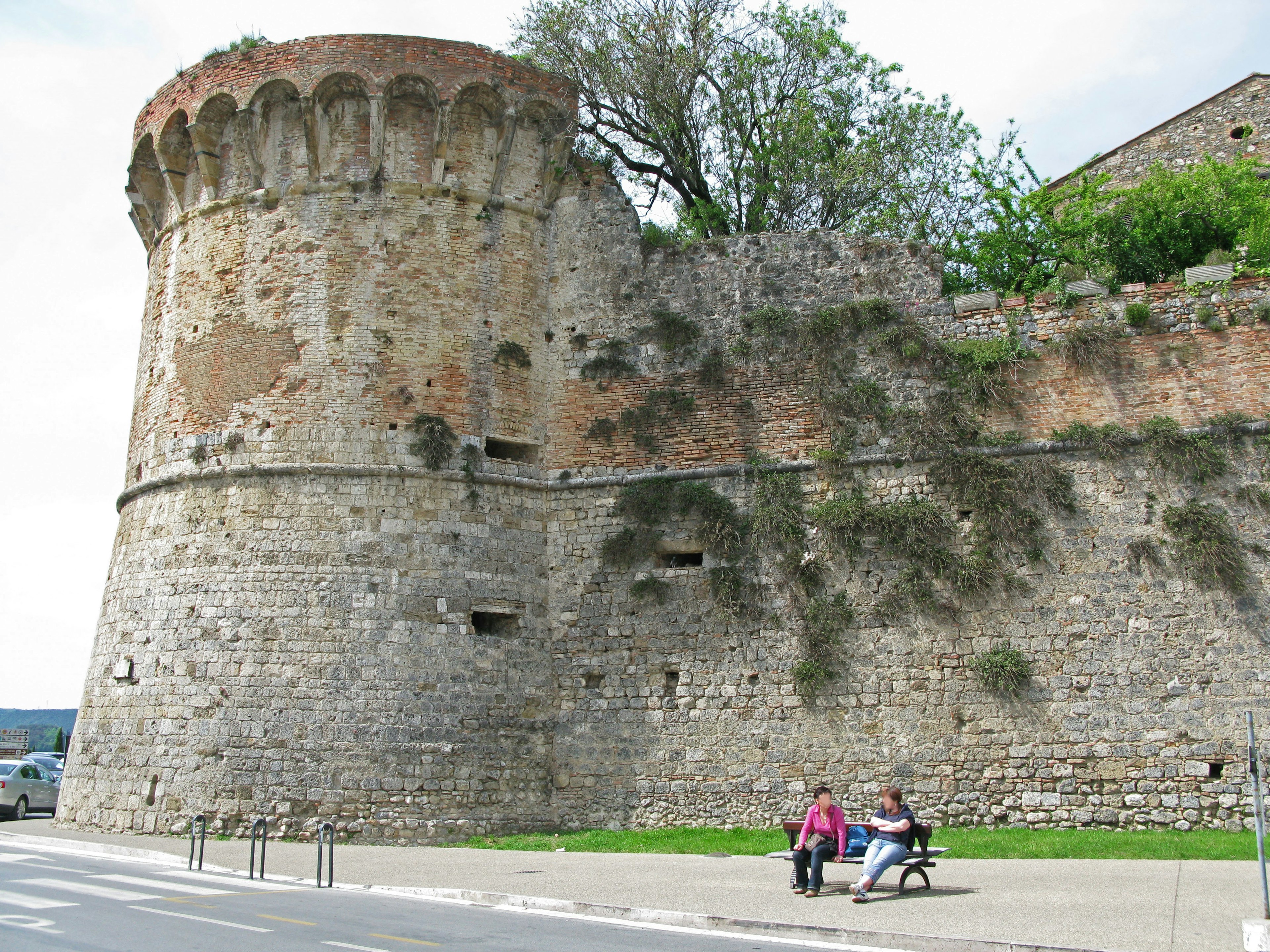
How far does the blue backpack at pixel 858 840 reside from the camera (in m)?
7.85

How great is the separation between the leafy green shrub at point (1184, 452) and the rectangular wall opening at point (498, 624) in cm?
772

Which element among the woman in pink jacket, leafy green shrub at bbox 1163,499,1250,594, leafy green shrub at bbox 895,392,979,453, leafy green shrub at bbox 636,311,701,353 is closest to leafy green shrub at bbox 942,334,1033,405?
leafy green shrub at bbox 895,392,979,453

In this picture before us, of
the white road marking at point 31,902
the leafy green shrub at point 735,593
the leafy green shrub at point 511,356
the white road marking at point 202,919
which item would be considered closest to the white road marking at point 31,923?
the white road marking at point 31,902

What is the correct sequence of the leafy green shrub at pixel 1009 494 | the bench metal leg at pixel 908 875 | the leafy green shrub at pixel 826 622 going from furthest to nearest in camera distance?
the leafy green shrub at pixel 826 622 → the leafy green shrub at pixel 1009 494 → the bench metal leg at pixel 908 875

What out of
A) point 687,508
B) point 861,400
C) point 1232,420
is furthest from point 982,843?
point 1232,420

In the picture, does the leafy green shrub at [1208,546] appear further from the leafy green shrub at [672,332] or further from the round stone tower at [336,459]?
the round stone tower at [336,459]

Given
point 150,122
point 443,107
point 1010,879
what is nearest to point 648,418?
point 443,107

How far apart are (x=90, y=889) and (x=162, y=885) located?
21.6 inches

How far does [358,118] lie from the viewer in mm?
14039

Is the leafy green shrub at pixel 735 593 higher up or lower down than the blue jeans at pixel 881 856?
higher up

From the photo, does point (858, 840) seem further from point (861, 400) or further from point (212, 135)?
point (212, 135)

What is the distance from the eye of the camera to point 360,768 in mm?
11742

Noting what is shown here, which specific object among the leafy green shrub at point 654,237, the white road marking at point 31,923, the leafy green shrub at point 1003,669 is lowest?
the white road marking at point 31,923

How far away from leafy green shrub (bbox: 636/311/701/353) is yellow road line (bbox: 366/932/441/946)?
8887 mm
